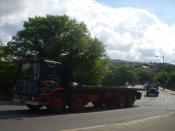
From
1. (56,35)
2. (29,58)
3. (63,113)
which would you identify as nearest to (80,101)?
(63,113)

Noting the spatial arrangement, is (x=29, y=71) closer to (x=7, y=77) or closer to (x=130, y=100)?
(x=130, y=100)

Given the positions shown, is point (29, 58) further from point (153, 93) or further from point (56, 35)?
point (153, 93)

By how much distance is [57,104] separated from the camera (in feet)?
80.1

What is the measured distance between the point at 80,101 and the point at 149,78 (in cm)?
17370

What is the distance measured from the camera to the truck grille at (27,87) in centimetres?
2343

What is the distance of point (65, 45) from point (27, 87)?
3590 cm

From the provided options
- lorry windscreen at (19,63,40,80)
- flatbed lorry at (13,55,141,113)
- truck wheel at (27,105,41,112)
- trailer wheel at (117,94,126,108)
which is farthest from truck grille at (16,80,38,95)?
trailer wheel at (117,94,126,108)

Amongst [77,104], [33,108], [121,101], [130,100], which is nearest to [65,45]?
[130,100]

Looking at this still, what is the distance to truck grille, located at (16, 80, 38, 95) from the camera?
23.4 meters

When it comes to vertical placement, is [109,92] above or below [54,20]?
below

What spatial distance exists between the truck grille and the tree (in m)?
31.0

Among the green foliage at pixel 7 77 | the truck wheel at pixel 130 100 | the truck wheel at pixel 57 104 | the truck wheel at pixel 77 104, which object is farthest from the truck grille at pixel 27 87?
the green foliage at pixel 7 77

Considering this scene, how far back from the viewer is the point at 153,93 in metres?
66.4

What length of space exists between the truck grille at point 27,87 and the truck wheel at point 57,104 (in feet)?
4.22
